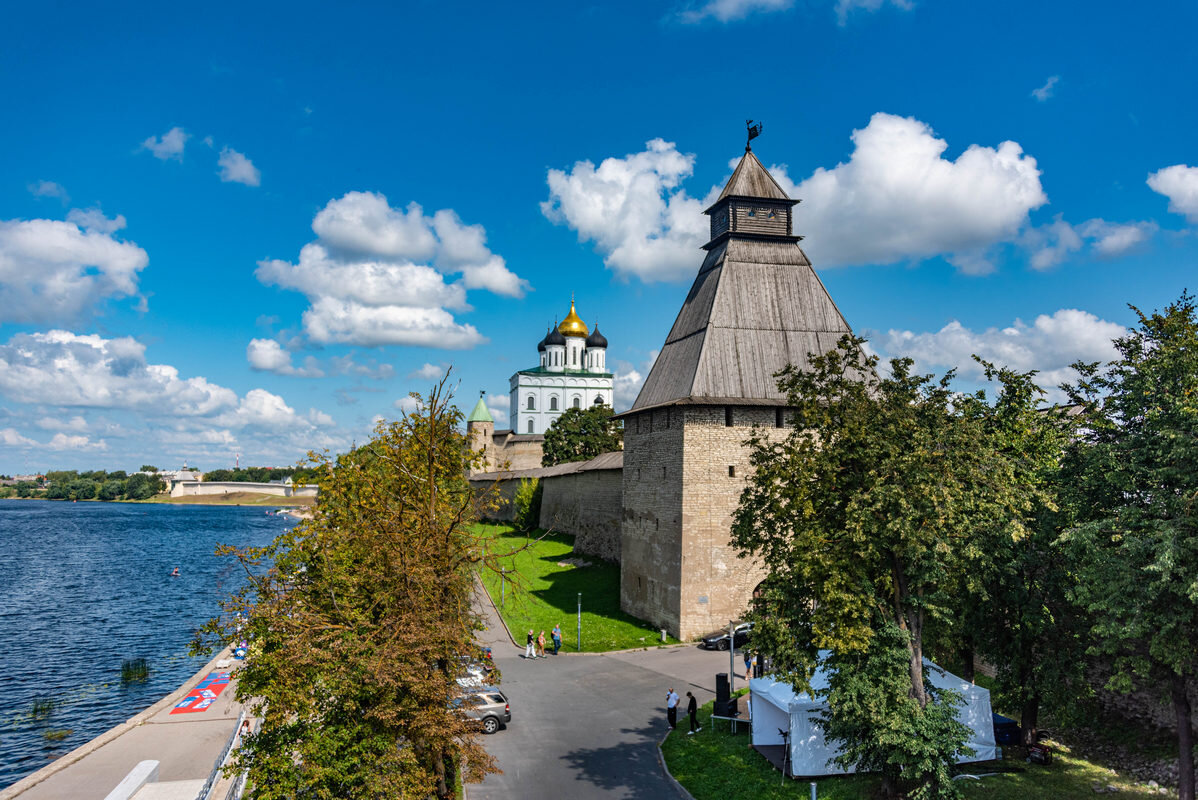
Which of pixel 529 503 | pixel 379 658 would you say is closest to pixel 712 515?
pixel 379 658

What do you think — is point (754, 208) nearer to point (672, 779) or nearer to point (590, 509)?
point (590, 509)

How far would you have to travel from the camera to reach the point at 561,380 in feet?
391

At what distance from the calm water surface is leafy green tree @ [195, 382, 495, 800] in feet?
49.9

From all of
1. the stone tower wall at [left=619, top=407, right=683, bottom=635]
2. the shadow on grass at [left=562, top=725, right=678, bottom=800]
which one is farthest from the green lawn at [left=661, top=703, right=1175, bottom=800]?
the stone tower wall at [left=619, top=407, right=683, bottom=635]

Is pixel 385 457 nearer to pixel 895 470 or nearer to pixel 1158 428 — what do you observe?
pixel 895 470

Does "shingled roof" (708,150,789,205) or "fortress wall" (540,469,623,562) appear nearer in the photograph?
"shingled roof" (708,150,789,205)

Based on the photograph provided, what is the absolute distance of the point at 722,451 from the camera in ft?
90.0

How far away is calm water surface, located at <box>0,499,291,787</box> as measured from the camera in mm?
25688

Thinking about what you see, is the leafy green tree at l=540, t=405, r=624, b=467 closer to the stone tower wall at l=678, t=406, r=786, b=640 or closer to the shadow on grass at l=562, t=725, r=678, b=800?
the stone tower wall at l=678, t=406, r=786, b=640

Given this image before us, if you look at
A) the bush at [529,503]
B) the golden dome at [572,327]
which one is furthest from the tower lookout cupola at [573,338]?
the bush at [529,503]

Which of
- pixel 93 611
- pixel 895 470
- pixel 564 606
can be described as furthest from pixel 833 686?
pixel 93 611

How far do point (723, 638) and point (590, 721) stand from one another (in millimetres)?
7545

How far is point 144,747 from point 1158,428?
23898 mm

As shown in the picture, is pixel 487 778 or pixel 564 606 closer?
pixel 487 778
